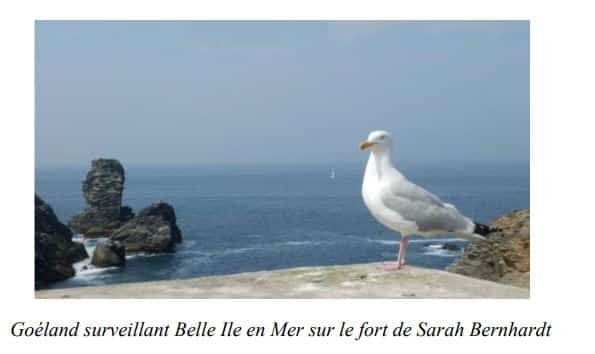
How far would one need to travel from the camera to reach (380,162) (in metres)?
8.29

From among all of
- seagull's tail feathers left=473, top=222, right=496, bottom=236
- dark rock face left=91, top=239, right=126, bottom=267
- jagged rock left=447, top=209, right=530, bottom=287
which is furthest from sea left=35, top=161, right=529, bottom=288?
seagull's tail feathers left=473, top=222, right=496, bottom=236

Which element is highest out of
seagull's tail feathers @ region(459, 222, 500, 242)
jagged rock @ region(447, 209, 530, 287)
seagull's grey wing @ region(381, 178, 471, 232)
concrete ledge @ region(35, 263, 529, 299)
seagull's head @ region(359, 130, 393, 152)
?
seagull's head @ region(359, 130, 393, 152)

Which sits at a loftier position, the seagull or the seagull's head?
the seagull's head

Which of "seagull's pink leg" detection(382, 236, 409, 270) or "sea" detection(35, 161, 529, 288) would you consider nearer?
"seagull's pink leg" detection(382, 236, 409, 270)

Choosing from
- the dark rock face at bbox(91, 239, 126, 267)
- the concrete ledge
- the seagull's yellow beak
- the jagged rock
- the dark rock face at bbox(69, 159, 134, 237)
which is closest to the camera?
the concrete ledge

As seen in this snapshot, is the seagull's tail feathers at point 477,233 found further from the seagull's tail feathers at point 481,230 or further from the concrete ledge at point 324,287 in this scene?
the concrete ledge at point 324,287

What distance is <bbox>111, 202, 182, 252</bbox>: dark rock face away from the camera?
69.4m

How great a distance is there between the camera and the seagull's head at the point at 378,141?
8234mm

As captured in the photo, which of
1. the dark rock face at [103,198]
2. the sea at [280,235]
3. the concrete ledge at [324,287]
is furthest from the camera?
the dark rock face at [103,198]

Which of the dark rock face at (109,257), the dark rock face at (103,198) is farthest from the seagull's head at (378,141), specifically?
the dark rock face at (103,198)

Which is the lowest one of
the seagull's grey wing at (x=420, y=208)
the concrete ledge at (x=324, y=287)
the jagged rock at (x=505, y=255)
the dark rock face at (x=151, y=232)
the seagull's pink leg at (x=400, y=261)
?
the dark rock face at (x=151, y=232)

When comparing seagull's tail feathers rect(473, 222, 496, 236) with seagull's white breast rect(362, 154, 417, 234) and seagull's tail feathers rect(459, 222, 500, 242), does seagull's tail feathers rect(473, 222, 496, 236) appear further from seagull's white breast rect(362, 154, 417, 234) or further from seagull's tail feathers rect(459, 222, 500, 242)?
seagull's white breast rect(362, 154, 417, 234)

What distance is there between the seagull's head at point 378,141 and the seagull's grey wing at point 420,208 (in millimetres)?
484

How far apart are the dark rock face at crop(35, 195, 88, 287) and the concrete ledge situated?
49420mm
